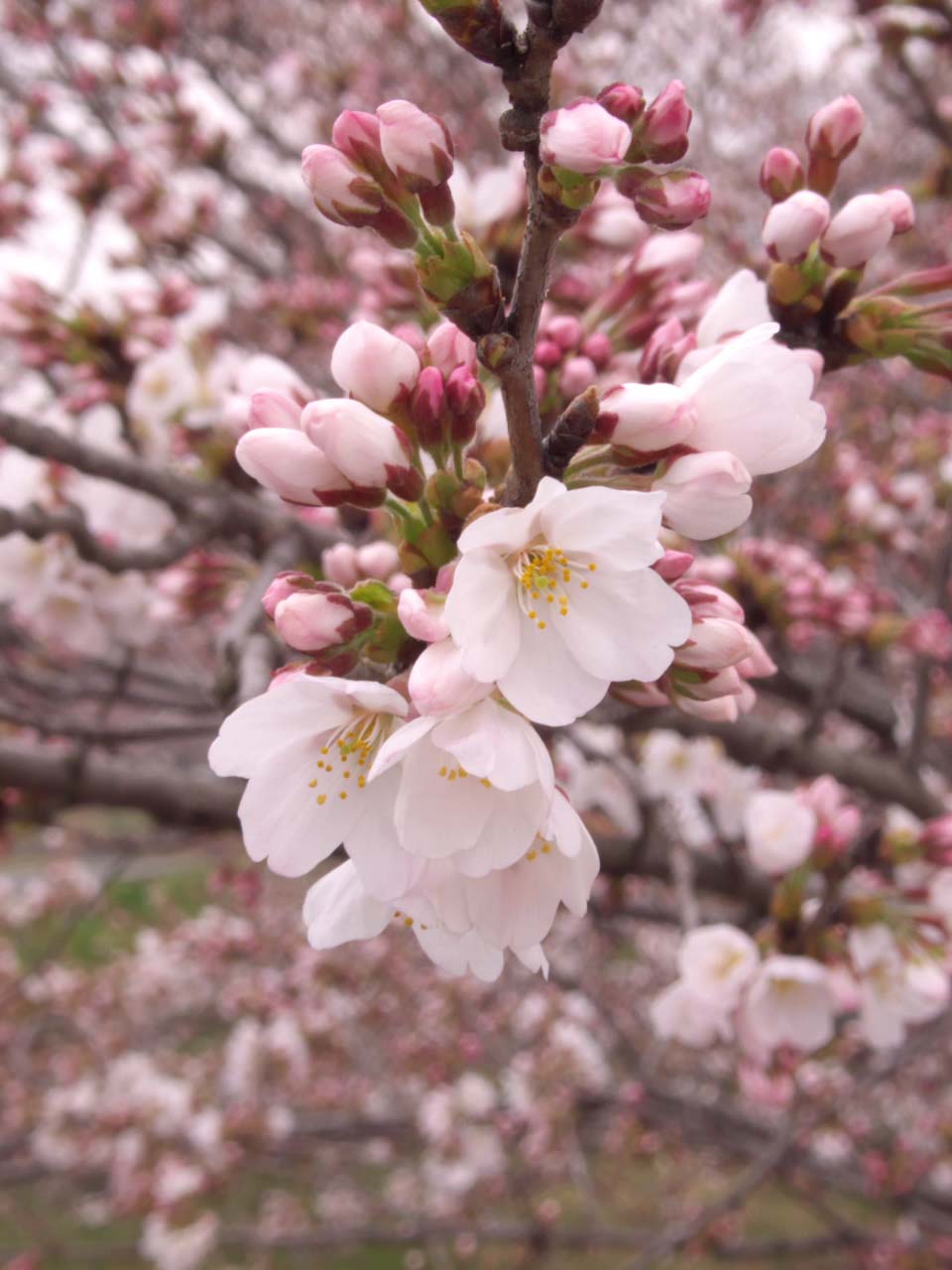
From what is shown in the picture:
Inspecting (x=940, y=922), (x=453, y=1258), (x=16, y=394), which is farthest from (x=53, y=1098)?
(x=940, y=922)

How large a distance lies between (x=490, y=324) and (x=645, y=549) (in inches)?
10.1

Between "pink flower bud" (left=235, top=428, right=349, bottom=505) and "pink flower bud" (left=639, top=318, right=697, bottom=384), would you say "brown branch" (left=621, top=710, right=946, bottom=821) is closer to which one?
"pink flower bud" (left=639, top=318, right=697, bottom=384)

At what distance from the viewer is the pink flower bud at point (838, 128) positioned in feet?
4.04

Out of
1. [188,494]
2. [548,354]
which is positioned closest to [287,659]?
[188,494]

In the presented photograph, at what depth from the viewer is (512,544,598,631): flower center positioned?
3.13ft

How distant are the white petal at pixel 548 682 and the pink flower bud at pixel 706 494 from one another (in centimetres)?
16

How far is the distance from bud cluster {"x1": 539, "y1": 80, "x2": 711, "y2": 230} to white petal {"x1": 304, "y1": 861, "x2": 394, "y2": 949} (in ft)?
2.31

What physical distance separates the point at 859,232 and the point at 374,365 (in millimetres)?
658

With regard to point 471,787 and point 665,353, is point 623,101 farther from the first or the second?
point 471,787

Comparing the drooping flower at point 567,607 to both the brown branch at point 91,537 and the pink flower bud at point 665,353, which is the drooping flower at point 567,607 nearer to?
the pink flower bud at point 665,353

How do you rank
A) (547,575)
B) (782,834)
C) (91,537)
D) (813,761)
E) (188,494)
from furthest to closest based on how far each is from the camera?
(813,761) → (188,494) → (91,537) → (782,834) → (547,575)

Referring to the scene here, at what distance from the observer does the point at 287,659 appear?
6.98 feet

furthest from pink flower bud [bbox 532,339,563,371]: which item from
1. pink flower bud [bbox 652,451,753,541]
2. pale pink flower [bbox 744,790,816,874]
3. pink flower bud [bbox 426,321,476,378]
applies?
pale pink flower [bbox 744,790,816,874]

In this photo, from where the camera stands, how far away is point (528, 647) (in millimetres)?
914
